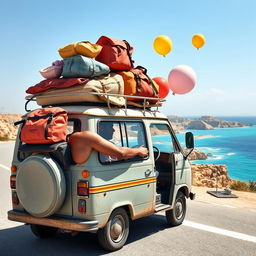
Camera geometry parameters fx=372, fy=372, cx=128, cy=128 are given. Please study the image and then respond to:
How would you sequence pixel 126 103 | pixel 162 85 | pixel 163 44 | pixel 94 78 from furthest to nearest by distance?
pixel 163 44, pixel 162 85, pixel 126 103, pixel 94 78

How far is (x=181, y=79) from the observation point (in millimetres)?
8461

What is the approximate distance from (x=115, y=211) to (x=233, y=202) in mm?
7042

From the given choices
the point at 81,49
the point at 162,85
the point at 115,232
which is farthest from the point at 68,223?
the point at 162,85

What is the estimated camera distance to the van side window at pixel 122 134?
549cm

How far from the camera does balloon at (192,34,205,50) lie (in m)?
11.0

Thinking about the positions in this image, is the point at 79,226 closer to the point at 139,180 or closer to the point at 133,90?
the point at 139,180

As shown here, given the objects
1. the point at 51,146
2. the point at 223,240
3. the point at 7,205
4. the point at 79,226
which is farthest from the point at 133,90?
the point at 7,205

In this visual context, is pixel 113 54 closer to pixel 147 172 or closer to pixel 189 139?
pixel 147 172

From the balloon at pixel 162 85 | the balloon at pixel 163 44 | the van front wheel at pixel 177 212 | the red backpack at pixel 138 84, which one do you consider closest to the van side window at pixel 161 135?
the red backpack at pixel 138 84

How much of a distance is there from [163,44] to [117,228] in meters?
5.84

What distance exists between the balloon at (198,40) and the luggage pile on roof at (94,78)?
4870 millimetres

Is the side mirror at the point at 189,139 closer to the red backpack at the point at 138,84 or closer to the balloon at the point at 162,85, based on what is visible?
the red backpack at the point at 138,84

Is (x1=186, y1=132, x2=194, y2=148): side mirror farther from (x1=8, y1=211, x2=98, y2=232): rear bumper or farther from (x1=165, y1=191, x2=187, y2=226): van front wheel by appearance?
(x1=8, y1=211, x2=98, y2=232): rear bumper

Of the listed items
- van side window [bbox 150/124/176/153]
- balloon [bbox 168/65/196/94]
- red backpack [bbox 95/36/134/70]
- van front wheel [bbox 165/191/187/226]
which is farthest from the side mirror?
balloon [bbox 168/65/196/94]
